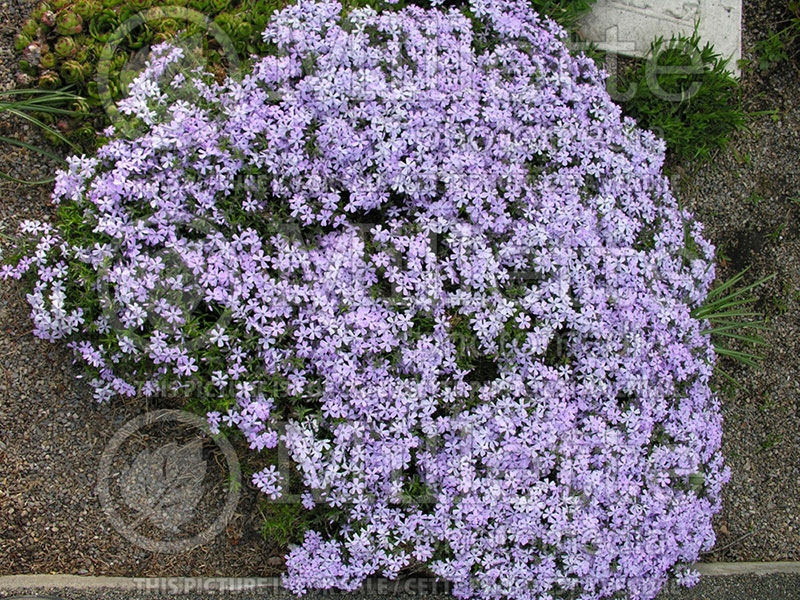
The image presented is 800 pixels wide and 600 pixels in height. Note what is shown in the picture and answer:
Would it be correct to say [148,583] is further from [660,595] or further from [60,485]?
[660,595]

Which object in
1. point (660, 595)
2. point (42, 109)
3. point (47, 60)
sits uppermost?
point (47, 60)

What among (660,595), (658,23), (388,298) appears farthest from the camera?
(658,23)

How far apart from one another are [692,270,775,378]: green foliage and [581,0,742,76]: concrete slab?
64.8 inches

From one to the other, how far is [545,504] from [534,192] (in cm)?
160

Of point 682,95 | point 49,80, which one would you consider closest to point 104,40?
point 49,80

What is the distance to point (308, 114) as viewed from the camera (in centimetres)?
297

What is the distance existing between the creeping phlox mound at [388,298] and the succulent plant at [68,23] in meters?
0.45

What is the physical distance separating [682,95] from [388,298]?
274cm

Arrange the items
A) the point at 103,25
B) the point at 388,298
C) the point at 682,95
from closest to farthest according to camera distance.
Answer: the point at 388,298 < the point at 103,25 < the point at 682,95

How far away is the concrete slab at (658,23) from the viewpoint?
4.36 meters

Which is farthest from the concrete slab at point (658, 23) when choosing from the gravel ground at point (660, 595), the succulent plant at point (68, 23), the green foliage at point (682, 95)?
the gravel ground at point (660, 595)

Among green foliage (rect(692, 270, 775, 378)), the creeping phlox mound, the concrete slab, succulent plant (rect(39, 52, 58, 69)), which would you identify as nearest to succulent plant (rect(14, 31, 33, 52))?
succulent plant (rect(39, 52, 58, 69))

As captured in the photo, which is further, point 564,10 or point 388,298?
point 564,10

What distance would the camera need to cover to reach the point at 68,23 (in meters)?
3.25
